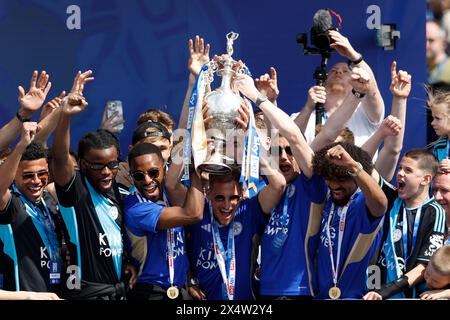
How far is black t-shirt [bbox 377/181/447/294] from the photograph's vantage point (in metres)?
6.58

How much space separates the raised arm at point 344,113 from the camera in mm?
6855

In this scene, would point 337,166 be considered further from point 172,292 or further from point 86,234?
point 86,234

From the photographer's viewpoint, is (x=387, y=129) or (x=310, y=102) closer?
(x=387, y=129)

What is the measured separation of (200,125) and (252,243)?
0.75 metres

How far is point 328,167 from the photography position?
6.46m

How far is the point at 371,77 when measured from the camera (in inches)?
274

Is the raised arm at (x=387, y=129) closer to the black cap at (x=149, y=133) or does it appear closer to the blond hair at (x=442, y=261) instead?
the blond hair at (x=442, y=261)

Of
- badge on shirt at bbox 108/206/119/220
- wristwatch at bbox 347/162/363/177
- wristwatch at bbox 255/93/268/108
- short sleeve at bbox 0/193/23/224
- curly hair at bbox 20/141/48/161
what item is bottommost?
badge on shirt at bbox 108/206/119/220

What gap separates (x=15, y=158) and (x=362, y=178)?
73.9 inches

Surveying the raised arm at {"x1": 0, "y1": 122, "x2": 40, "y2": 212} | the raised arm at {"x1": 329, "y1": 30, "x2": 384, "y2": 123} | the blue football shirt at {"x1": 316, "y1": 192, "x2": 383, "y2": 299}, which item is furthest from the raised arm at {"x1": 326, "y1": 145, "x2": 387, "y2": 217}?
the raised arm at {"x1": 0, "y1": 122, "x2": 40, "y2": 212}

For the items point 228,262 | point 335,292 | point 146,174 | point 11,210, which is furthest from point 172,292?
point 11,210

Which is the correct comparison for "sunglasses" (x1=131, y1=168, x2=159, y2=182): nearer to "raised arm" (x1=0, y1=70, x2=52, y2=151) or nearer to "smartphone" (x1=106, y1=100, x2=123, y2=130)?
"raised arm" (x1=0, y1=70, x2=52, y2=151)

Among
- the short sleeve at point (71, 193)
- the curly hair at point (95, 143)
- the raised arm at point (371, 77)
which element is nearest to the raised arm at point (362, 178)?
the raised arm at point (371, 77)

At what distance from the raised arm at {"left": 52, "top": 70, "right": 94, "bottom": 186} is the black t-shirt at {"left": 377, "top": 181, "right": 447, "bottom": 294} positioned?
1.78 m
